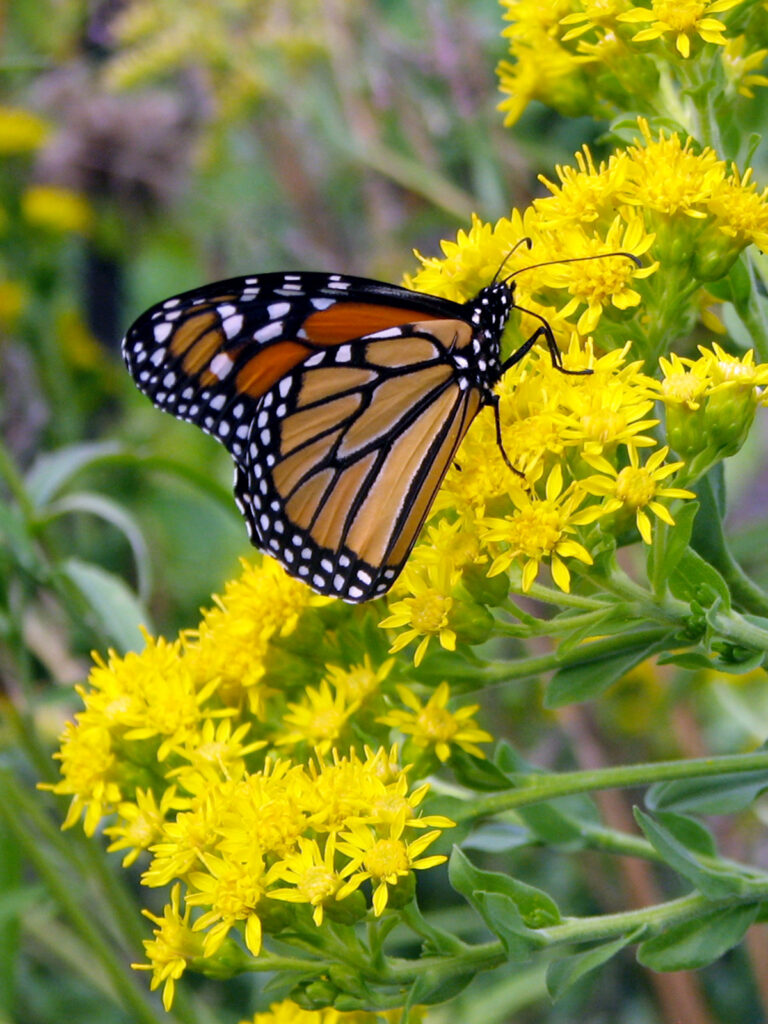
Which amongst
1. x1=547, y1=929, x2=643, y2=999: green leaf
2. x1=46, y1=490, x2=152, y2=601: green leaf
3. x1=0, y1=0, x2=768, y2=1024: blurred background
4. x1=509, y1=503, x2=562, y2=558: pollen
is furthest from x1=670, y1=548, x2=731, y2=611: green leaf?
x1=46, y1=490, x2=152, y2=601: green leaf

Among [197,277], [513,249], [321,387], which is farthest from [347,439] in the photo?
[197,277]

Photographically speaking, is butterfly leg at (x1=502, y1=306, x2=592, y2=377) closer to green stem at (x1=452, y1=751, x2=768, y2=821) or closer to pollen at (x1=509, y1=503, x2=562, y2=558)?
pollen at (x1=509, y1=503, x2=562, y2=558)

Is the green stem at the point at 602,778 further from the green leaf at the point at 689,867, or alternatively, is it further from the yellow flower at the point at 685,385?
the yellow flower at the point at 685,385

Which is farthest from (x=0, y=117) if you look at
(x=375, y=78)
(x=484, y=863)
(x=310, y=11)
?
(x=484, y=863)

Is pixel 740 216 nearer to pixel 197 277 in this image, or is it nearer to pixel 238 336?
pixel 238 336

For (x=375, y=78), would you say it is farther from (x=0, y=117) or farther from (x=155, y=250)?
(x=155, y=250)

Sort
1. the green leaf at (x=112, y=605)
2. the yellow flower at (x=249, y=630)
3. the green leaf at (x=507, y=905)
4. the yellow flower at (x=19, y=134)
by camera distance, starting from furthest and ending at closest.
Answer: the yellow flower at (x=19, y=134)
the green leaf at (x=112, y=605)
the yellow flower at (x=249, y=630)
the green leaf at (x=507, y=905)

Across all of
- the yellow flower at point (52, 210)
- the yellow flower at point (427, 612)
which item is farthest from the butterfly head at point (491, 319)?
the yellow flower at point (52, 210)
